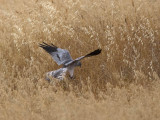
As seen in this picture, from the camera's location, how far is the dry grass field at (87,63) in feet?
12.8

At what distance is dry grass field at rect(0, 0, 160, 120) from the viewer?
3.92 metres

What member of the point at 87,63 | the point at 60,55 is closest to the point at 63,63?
the point at 60,55

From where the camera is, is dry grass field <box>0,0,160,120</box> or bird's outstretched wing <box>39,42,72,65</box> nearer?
dry grass field <box>0,0,160,120</box>

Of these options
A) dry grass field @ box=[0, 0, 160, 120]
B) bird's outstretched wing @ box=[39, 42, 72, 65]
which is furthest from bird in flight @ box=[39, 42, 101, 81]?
dry grass field @ box=[0, 0, 160, 120]

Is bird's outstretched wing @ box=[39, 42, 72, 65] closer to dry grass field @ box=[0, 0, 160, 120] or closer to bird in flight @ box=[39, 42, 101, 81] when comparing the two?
bird in flight @ box=[39, 42, 101, 81]

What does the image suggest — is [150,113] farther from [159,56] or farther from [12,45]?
[12,45]

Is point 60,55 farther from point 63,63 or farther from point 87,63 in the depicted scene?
point 87,63

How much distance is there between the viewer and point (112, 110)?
3752mm

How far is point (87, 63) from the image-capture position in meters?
5.14

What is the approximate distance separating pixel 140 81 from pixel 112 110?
35.3 inches

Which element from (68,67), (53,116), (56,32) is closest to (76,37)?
(56,32)

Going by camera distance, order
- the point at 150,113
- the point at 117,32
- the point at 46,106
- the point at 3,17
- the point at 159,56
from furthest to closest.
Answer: the point at 3,17 < the point at 117,32 < the point at 159,56 < the point at 46,106 < the point at 150,113

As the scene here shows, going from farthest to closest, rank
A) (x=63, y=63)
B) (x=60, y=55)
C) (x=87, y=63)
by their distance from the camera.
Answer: (x=87, y=63) → (x=60, y=55) → (x=63, y=63)

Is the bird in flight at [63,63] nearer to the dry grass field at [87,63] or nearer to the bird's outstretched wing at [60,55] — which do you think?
the bird's outstretched wing at [60,55]
